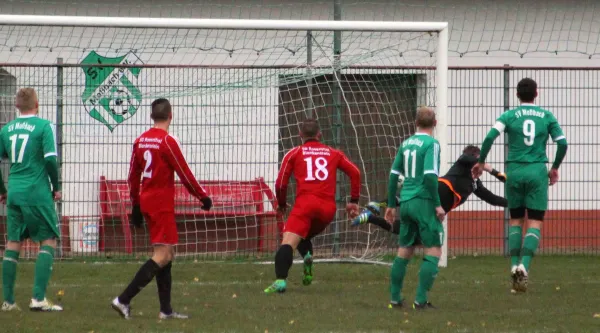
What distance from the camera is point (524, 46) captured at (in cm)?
1922

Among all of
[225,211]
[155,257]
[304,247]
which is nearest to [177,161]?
[155,257]

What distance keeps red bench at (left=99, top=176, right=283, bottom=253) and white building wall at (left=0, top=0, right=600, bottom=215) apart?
16 centimetres

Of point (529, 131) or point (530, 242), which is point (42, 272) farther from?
point (529, 131)

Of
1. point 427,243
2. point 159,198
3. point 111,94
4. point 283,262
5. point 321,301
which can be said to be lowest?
point 321,301

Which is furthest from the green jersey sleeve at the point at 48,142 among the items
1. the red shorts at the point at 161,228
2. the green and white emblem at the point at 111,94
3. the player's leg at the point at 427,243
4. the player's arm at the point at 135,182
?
the green and white emblem at the point at 111,94

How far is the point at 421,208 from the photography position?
9.80 metres

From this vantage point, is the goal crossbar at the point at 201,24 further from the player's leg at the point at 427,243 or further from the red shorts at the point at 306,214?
the player's leg at the point at 427,243

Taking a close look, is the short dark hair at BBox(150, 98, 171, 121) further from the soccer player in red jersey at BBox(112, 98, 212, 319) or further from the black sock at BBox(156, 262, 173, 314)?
the black sock at BBox(156, 262, 173, 314)

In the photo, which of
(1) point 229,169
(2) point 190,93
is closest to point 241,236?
(1) point 229,169

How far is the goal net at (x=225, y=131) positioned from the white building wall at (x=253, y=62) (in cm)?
3

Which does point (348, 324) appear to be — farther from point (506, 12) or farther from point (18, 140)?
point (506, 12)

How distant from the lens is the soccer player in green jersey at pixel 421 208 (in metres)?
9.77

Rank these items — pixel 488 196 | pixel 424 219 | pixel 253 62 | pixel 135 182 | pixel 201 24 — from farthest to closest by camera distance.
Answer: pixel 253 62, pixel 488 196, pixel 201 24, pixel 424 219, pixel 135 182

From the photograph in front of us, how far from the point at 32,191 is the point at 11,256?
62 centimetres
